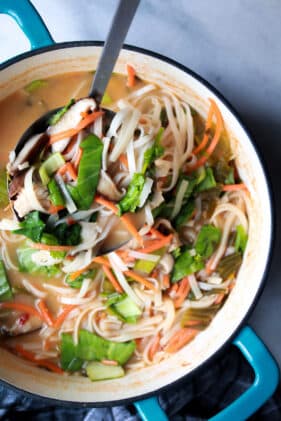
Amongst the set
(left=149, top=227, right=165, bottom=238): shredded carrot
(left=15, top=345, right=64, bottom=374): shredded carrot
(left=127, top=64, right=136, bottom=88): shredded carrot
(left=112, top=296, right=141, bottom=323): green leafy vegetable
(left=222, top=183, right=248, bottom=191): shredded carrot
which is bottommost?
(left=15, top=345, right=64, bottom=374): shredded carrot

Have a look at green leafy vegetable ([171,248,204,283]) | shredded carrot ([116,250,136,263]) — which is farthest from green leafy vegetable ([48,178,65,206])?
green leafy vegetable ([171,248,204,283])

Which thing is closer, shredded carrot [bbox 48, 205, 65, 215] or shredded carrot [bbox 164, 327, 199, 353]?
shredded carrot [bbox 48, 205, 65, 215]

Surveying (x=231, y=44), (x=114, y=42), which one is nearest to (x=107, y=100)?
(x=114, y=42)

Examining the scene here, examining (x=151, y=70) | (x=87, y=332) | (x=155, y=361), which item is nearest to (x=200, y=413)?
(x=155, y=361)

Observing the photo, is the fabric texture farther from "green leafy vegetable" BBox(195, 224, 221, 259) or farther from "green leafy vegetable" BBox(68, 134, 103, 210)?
"green leafy vegetable" BBox(68, 134, 103, 210)

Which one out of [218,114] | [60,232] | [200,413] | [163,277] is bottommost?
[200,413]

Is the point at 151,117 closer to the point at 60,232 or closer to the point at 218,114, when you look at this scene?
the point at 218,114

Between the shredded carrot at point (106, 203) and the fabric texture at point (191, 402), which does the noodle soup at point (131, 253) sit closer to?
the shredded carrot at point (106, 203)
